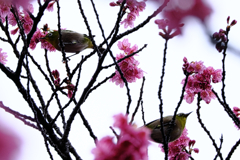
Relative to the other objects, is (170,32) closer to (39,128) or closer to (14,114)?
(39,128)

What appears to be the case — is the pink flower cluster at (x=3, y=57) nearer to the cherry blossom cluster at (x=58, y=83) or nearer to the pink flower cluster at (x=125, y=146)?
the cherry blossom cluster at (x=58, y=83)

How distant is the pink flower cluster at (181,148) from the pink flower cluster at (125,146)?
6.66 ft

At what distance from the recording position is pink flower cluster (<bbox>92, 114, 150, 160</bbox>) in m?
0.69

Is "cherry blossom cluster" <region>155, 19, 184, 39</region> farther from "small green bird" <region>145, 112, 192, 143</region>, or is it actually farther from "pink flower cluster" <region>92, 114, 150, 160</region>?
"small green bird" <region>145, 112, 192, 143</region>

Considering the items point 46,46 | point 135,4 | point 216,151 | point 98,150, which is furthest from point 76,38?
point 98,150

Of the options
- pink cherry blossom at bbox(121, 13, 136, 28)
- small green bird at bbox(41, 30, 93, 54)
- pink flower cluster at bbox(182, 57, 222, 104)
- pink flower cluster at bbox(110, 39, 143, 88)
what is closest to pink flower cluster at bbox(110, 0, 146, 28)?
pink cherry blossom at bbox(121, 13, 136, 28)

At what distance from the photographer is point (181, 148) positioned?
2.81m

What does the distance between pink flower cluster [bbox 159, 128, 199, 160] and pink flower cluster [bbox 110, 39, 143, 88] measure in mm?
973

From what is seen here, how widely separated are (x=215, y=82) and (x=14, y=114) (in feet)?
5.74

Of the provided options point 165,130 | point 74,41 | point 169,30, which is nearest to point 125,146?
point 169,30

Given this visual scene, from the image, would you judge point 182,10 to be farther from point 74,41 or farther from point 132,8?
point 74,41

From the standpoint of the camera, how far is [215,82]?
2.40 meters

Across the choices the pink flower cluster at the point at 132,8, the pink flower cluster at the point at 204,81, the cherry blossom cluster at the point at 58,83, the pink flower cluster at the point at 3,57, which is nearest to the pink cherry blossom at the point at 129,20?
the pink flower cluster at the point at 132,8

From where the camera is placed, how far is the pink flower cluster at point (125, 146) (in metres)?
0.69
